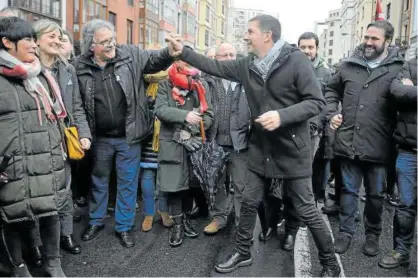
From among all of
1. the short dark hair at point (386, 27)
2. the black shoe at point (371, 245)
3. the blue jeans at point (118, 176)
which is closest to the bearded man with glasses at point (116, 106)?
the blue jeans at point (118, 176)

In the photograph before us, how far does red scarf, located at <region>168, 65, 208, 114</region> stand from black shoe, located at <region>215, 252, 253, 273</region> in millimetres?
1517

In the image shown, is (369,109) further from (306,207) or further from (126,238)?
(126,238)

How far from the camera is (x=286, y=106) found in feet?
11.3

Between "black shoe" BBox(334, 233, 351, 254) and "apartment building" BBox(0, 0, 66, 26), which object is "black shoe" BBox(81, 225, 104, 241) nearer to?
"black shoe" BBox(334, 233, 351, 254)

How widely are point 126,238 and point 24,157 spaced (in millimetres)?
1610

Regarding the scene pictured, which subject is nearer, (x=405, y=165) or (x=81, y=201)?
(x=405, y=165)

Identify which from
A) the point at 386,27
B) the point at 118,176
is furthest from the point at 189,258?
the point at 386,27

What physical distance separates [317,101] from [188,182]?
167 cm

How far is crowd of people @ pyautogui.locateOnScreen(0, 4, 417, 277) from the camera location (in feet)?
10.3

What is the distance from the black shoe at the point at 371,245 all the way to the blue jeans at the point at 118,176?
2436mm

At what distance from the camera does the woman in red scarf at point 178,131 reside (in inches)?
167

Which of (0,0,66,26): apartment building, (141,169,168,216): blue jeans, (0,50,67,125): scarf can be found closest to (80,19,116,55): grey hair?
(0,50,67,125): scarf

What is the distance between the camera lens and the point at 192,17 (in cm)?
5103

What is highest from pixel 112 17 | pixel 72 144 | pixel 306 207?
pixel 112 17
